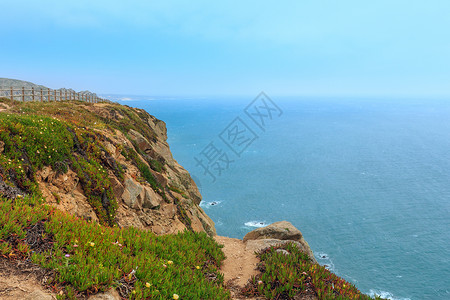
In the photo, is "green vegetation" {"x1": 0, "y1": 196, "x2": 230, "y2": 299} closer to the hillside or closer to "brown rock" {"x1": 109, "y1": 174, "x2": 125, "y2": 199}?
the hillside

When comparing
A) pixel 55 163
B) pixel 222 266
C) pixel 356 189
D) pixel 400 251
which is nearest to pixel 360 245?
pixel 400 251

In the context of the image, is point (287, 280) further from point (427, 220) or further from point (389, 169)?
point (389, 169)

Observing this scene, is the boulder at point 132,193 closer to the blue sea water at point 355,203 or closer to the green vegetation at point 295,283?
the green vegetation at point 295,283

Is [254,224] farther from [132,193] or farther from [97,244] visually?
[97,244]

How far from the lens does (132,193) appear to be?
49.9 feet

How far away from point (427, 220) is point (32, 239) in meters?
84.6

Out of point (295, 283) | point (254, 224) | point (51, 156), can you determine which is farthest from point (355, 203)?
point (51, 156)

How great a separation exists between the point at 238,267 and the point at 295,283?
2.70 meters

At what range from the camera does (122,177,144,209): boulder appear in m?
14.6

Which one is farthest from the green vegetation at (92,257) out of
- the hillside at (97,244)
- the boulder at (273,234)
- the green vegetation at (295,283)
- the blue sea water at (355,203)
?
the blue sea water at (355,203)

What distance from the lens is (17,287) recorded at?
15.4 feet

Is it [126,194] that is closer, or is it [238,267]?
[238,267]

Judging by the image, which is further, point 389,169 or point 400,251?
point 389,169

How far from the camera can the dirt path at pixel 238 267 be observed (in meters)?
8.39
